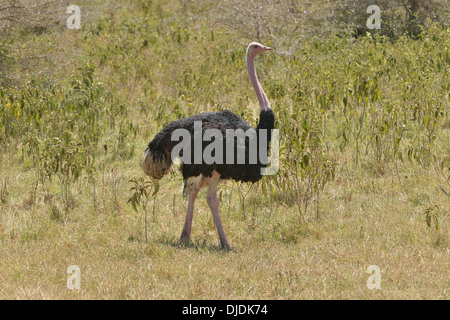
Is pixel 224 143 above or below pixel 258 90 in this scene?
below

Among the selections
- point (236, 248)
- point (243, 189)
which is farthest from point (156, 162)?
point (243, 189)

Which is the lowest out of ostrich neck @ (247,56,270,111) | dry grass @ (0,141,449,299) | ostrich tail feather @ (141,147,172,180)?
dry grass @ (0,141,449,299)

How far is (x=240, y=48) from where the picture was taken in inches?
494

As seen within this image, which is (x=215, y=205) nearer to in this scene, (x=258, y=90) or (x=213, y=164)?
(x=213, y=164)

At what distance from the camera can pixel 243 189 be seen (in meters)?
7.86

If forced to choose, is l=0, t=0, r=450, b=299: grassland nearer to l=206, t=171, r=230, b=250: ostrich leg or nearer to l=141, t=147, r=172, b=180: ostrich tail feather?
l=206, t=171, r=230, b=250: ostrich leg

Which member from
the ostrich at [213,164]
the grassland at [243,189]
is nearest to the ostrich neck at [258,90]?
the ostrich at [213,164]

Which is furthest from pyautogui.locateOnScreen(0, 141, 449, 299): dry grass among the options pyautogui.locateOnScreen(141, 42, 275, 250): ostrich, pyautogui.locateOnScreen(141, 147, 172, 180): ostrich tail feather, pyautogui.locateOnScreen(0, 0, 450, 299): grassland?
pyautogui.locateOnScreen(141, 147, 172, 180): ostrich tail feather

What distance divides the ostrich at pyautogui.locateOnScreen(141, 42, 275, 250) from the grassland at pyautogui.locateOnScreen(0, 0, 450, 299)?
1.30 feet

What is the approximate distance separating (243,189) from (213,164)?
1726mm

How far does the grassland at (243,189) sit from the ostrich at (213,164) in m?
0.40

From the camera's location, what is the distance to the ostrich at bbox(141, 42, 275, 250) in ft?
20.2

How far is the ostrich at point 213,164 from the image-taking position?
617cm
